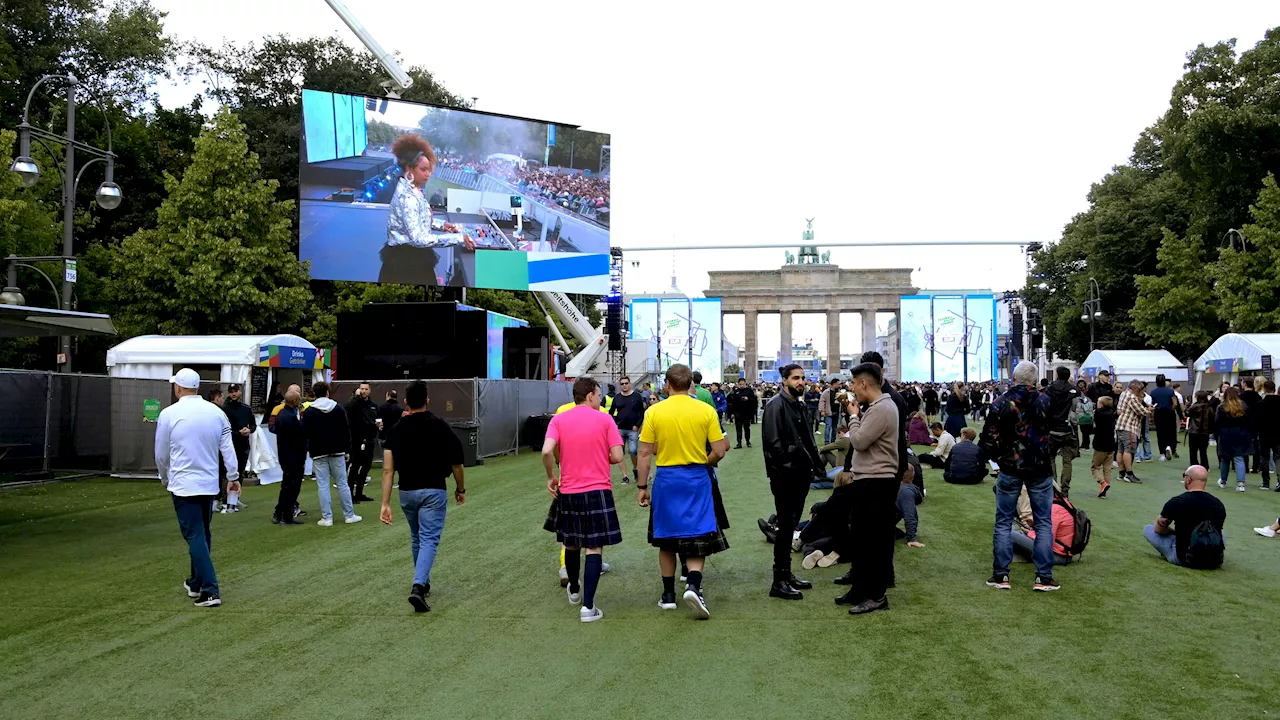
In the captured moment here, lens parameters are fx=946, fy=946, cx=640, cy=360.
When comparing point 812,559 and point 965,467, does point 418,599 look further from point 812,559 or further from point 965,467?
point 965,467

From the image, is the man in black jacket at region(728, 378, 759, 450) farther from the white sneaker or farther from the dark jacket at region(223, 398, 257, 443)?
the white sneaker

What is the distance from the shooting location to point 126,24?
35438mm

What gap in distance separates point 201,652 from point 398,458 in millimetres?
1817

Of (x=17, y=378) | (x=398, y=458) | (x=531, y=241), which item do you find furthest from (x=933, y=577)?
(x=531, y=241)

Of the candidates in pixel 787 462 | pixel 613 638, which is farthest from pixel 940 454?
pixel 613 638

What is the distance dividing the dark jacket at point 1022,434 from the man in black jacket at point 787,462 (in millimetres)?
1463

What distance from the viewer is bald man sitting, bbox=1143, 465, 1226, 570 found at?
8.10 meters

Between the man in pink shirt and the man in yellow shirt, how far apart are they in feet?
1.01

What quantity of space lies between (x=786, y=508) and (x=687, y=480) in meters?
0.93

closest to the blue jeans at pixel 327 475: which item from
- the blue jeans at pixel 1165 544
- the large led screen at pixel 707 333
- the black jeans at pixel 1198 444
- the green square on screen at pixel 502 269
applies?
the blue jeans at pixel 1165 544

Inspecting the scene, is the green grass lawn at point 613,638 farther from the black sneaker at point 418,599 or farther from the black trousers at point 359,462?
the black trousers at point 359,462

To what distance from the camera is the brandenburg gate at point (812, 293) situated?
86.5 m

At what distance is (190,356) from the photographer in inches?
733

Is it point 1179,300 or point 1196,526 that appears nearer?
point 1196,526
